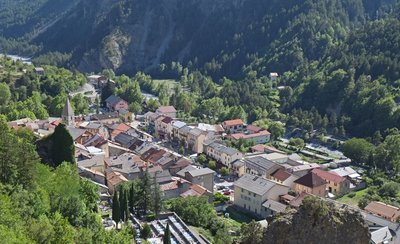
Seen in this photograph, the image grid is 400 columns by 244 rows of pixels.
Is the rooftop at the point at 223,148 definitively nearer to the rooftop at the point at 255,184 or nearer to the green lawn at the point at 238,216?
the rooftop at the point at 255,184

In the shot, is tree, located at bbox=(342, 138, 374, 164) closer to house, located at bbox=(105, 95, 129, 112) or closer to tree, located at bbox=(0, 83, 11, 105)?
house, located at bbox=(105, 95, 129, 112)

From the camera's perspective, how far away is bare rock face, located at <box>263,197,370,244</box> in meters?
19.9

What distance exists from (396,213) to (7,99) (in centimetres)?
5949

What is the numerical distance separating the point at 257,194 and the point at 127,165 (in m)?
15.3

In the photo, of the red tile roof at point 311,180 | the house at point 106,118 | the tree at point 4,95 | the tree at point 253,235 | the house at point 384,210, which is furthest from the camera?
the house at point 106,118

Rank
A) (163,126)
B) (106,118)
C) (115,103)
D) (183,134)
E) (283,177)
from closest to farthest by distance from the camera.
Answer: (283,177), (183,134), (163,126), (106,118), (115,103)

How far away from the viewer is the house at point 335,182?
6116cm

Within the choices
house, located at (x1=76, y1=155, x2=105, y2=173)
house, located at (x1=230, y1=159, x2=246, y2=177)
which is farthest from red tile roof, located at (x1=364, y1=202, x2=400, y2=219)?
house, located at (x1=76, y1=155, x2=105, y2=173)

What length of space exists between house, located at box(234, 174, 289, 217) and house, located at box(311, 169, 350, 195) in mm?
7845

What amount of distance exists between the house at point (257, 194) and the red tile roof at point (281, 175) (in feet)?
15.4

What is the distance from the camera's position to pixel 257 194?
5319 centimetres

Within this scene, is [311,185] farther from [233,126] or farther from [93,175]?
[233,126]

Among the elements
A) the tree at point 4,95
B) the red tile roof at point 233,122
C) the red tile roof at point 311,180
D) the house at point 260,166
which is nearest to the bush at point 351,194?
the red tile roof at point 311,180

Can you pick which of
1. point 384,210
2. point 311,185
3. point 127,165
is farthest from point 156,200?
point 384,210
